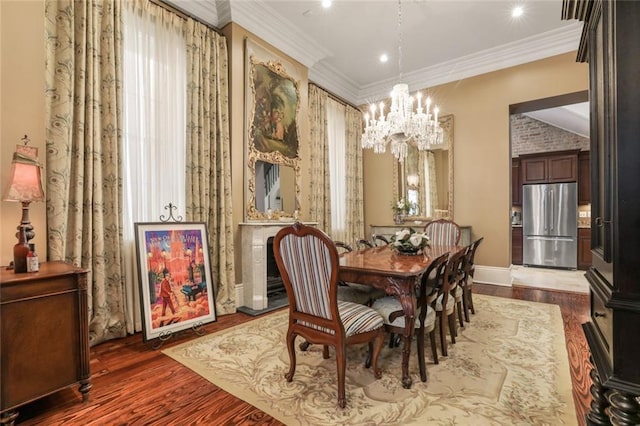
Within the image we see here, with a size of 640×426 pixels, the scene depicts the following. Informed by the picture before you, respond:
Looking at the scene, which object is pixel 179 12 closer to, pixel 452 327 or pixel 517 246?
pixel 452 327

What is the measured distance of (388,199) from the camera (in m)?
Result: 6.32

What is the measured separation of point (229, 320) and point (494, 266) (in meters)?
4.27

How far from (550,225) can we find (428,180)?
360 cm

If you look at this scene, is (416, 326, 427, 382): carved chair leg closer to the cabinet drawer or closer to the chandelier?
the cabinet drawer

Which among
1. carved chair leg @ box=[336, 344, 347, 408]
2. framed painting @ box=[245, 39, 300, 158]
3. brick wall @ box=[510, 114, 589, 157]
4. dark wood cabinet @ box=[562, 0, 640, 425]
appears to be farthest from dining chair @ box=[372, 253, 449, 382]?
brick wall @ box=[510, 114, 589, 157]

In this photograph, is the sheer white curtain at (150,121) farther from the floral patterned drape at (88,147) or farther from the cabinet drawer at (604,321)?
the cabinet drawer at (604,321)

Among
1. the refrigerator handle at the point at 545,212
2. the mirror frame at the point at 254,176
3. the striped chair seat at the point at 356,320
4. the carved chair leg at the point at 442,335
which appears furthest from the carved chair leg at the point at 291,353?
the refrigerator handle at the point at 545,212

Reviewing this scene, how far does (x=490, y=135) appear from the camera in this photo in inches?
201

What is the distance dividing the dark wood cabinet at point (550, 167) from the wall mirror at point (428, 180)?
10.7 ft

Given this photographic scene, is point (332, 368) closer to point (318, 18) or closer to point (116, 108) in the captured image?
point (116, 108)

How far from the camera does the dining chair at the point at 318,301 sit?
5.78 ft

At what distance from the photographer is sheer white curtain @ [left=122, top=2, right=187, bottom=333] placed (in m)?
2.95

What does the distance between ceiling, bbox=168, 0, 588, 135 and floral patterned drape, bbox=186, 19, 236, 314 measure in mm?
469

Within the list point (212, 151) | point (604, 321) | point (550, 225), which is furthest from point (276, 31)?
point (550, 225)
